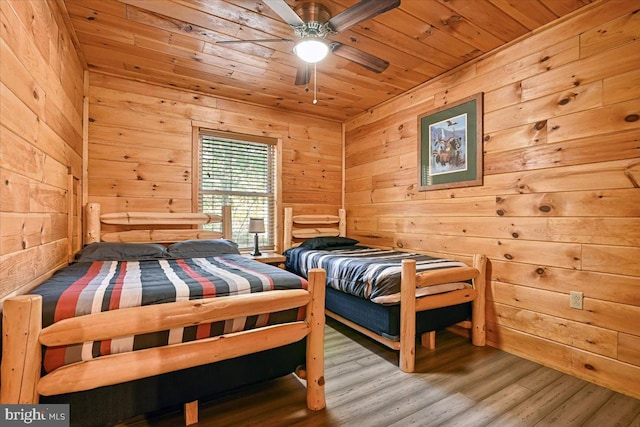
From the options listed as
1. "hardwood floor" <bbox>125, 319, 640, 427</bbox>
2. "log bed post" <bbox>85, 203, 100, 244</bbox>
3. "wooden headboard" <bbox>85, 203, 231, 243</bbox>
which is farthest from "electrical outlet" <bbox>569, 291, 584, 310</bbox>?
"log bed post" <bbox>85, 203, 100, 244</bbox>

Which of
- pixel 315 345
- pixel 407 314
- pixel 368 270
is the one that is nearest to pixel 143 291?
pixel 315 345

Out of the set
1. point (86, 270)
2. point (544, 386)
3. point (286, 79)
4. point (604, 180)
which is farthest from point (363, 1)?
point (544, 386)

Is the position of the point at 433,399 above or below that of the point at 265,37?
below

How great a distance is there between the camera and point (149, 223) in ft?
10.8

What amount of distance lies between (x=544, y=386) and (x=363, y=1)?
2.64m

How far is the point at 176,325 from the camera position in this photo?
143 cm

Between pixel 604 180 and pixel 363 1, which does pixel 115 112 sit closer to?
pixel 363 1

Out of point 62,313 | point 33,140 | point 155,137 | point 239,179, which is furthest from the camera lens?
point 239,179

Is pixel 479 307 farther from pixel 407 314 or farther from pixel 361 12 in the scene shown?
pixel 361 12

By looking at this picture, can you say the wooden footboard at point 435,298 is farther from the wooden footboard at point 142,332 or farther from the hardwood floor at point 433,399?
the wooden footboard at point 142,332

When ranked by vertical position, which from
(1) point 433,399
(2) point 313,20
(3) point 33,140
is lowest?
(1) point 433,399

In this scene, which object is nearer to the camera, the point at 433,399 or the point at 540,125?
the point at 433,399

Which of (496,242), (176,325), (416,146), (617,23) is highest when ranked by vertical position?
(617,23)

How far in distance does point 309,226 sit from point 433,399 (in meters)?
2.73
